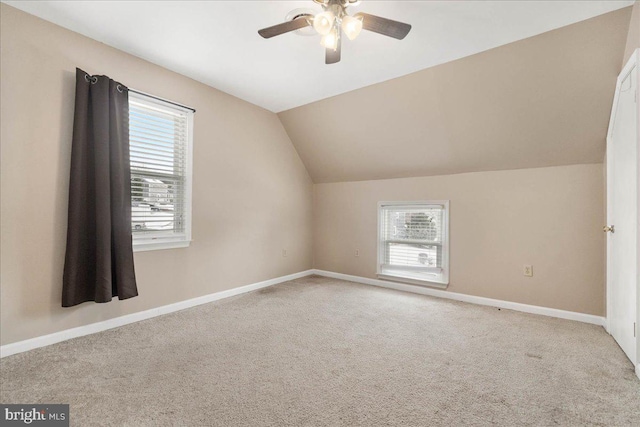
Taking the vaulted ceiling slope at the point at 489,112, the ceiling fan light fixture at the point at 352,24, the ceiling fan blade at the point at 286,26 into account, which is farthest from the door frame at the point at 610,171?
the ceiling fan blade at the point at 286,26

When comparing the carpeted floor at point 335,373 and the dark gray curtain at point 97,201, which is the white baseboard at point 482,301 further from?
the dark gray curtain at point 97,201

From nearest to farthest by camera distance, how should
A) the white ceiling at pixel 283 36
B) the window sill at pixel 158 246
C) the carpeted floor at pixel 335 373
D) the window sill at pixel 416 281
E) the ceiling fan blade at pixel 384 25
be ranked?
the carpeted floor at pixel 335 373, the ceiling fan blade at pixel 384 25, the white ceiling at pixel 283 36, the window sill at pixel 158 246, the window sill at pixel 416 281

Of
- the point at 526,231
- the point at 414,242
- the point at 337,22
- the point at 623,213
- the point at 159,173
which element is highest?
the point at 337,22

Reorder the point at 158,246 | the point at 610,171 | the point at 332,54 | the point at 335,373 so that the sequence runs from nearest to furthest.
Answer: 1. the point at 335,373
2. the point at 332,54
3. the point at 610,171
4. the point at 158,246

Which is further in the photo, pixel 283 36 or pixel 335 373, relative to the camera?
pixel 283 36

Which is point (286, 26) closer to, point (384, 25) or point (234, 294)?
point (384, 25)

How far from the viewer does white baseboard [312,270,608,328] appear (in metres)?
2.75

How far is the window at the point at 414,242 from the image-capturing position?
142 inches

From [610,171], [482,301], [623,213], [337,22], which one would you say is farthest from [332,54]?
[482,301]

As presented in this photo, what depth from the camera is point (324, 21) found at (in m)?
1.71

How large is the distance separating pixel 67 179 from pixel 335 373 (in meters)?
A: 2.50

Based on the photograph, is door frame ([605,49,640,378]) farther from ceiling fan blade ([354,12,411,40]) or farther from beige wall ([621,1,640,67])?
ceiling fan blade ([354,12,411,40])

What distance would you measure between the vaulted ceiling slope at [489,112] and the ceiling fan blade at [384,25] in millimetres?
1183

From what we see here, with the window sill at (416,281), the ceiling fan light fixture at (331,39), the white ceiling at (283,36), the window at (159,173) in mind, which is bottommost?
the window sill at (416,281)
